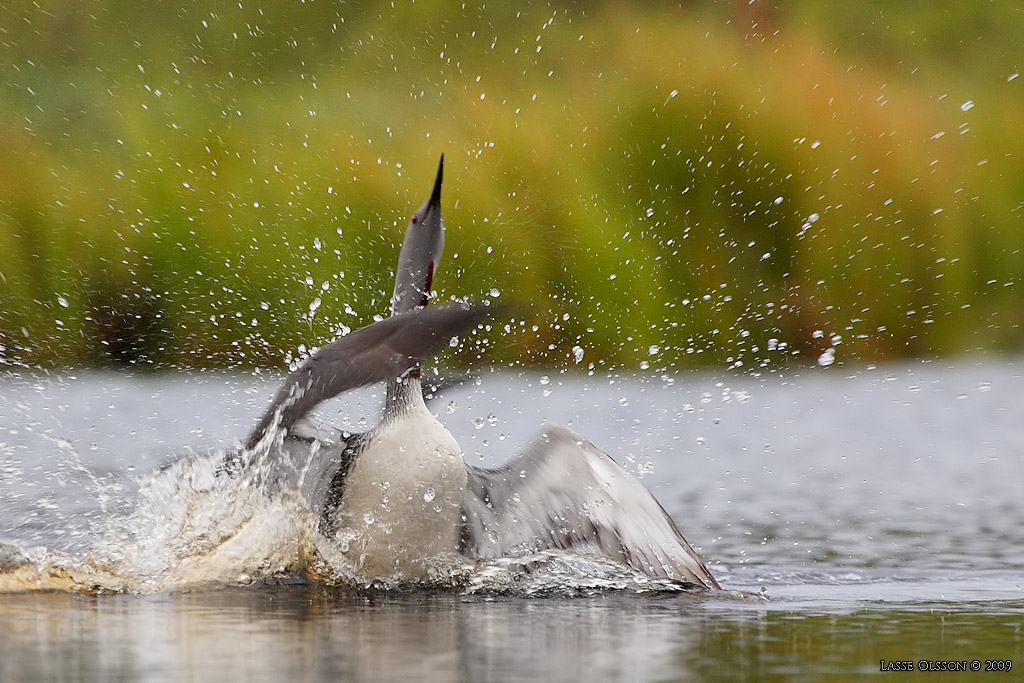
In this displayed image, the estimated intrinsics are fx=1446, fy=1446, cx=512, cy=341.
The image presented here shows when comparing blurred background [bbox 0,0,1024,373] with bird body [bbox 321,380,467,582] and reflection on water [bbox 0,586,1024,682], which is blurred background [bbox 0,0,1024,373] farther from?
reflection on water [bbox 0,586,1024,682]

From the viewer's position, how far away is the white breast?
18.3 ft

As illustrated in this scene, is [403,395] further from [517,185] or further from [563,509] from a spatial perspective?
[517,185]

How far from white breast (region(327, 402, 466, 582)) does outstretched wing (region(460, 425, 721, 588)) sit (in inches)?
Answer: 5.4

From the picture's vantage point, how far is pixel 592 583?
5297mm

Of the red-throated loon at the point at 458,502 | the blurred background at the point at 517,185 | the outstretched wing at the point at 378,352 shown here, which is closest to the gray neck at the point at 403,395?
the red-throated loon at the point at 458,502

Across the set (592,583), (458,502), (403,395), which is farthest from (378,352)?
(592,583)

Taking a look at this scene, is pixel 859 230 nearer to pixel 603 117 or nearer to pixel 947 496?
pixel 603 117

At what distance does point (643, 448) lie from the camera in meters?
10.2

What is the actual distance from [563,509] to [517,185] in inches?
373

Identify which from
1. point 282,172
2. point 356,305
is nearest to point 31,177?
point 282,172

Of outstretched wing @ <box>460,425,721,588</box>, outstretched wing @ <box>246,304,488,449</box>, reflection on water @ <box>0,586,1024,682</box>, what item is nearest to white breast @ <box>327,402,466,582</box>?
outstretched wing @ <box>460,425,721,588</box>

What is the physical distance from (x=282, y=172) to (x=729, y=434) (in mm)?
6462

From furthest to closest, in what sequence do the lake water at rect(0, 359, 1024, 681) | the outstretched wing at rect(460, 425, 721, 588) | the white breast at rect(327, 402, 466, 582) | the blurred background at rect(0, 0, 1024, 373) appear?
1. the blurred background at rect(0, 0, 1024, 373)
2. the outstretched wing at rect(460, 425, 721, 588)
3. the white breast at rect(327, 402, 466, 582)
4. the lake water at rect(0, 359, 1024, 681)

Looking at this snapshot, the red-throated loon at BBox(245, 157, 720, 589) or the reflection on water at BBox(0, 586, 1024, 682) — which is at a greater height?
the red-throated loon at BBox(245, 157, 720, 589)
